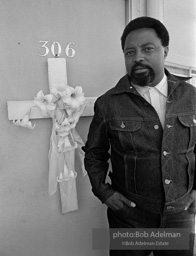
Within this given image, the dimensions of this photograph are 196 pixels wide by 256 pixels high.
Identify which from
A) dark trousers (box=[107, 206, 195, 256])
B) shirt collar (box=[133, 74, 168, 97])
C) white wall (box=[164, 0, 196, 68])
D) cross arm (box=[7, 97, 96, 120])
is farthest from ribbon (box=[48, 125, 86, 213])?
white wall (box=[164, 0, 196, 68])

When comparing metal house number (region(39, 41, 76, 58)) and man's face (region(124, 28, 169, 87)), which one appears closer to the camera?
man's face (region(124, 28, 169, 87))

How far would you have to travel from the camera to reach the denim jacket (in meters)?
0.83

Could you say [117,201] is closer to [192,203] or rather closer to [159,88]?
[192,203]

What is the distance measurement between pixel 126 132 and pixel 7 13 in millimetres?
674

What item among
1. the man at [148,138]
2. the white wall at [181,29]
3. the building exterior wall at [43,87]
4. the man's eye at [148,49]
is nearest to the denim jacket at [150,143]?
the man at [148,138]

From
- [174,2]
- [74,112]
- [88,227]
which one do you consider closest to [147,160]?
[74,112]

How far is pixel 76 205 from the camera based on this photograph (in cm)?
109

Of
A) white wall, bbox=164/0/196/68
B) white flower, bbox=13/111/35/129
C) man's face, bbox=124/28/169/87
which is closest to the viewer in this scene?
man's face, bbox=124/28/169/87

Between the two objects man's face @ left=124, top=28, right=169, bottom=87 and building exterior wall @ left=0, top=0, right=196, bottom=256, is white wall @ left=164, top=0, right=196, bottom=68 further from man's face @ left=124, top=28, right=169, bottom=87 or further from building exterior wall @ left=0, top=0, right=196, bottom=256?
man's face @ left=124, top=28, right=169, bottom=87

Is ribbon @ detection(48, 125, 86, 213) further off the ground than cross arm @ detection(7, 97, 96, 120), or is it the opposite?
cross arm @ detection(7, 97, 96, 120)

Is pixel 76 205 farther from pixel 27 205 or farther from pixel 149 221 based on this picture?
pixel 149 221

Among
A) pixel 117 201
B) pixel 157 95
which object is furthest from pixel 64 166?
pixel 157 95

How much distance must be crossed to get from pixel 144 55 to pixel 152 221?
0.63 m

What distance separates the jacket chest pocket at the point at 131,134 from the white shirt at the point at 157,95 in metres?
0.10
